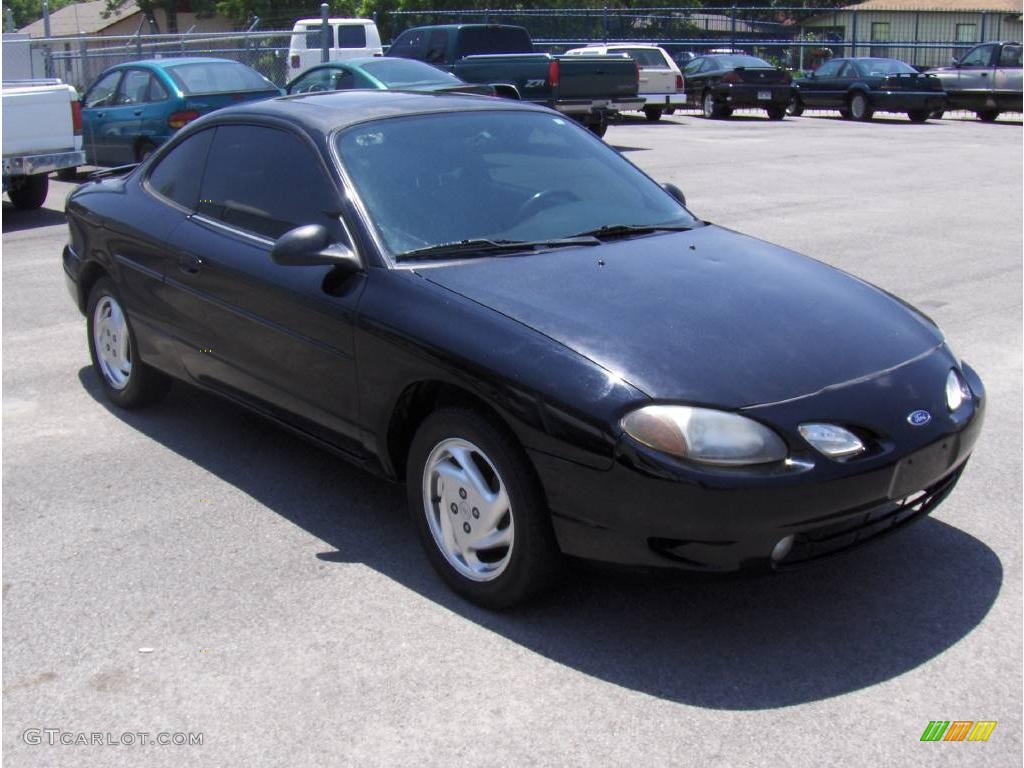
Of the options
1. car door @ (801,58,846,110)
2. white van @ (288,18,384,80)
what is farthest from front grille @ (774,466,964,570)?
car door @ (801,58,846,110)

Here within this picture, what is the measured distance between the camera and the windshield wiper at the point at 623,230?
4781 mm

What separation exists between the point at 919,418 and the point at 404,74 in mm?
13667

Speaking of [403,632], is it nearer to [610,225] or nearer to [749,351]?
[749,351]

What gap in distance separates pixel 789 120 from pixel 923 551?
2519 cm

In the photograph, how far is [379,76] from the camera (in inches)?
645

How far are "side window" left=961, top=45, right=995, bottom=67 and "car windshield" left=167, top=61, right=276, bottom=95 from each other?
18.1 m

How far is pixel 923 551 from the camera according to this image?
444cm

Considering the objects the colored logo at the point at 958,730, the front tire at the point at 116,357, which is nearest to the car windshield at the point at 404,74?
the front tire at the point at 116,357

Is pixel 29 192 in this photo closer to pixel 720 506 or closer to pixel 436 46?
pixel 436 46

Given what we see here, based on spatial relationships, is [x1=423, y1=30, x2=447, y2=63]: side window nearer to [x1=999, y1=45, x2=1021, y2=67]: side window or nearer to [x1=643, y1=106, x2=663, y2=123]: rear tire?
[x1=643, y1=106, x2=663, y2=123]: rear tire

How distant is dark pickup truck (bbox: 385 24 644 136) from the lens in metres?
19.5

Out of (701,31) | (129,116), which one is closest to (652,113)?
(701,31)

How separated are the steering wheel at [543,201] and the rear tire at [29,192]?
986 cm

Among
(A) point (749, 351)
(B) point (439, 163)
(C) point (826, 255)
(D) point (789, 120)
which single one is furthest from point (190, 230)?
(D) point (789, 120)
